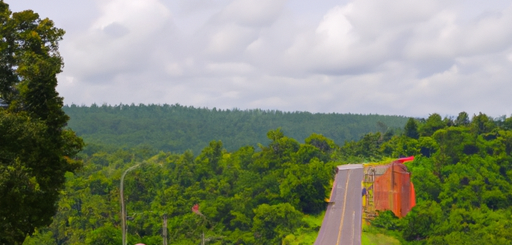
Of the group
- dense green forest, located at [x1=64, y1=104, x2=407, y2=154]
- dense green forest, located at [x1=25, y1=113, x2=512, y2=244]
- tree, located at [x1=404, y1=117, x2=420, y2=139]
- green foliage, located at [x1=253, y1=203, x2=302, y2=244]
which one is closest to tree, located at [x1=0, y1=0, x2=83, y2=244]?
dense green forest, located at [x1=25, y1=113, x2=512, y2=244]

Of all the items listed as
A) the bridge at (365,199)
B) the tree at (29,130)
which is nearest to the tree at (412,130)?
the bridge at (365,199)

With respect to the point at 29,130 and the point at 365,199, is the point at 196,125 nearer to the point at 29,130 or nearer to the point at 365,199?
the point at 365,199

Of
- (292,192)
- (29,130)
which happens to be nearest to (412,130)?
(292,192)

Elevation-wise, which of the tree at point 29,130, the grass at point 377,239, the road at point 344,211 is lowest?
the grass at point 377,239

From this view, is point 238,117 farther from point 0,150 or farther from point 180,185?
point 0,150

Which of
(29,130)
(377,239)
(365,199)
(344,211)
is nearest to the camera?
(29,130)

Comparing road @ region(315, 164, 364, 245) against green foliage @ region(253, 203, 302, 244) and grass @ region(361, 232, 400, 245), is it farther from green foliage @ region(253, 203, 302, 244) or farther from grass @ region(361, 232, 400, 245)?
green foliage @ region(253, 203, 302, 244)

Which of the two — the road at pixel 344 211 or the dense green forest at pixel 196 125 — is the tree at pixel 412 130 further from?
the dense green forest at pixel 196 125
